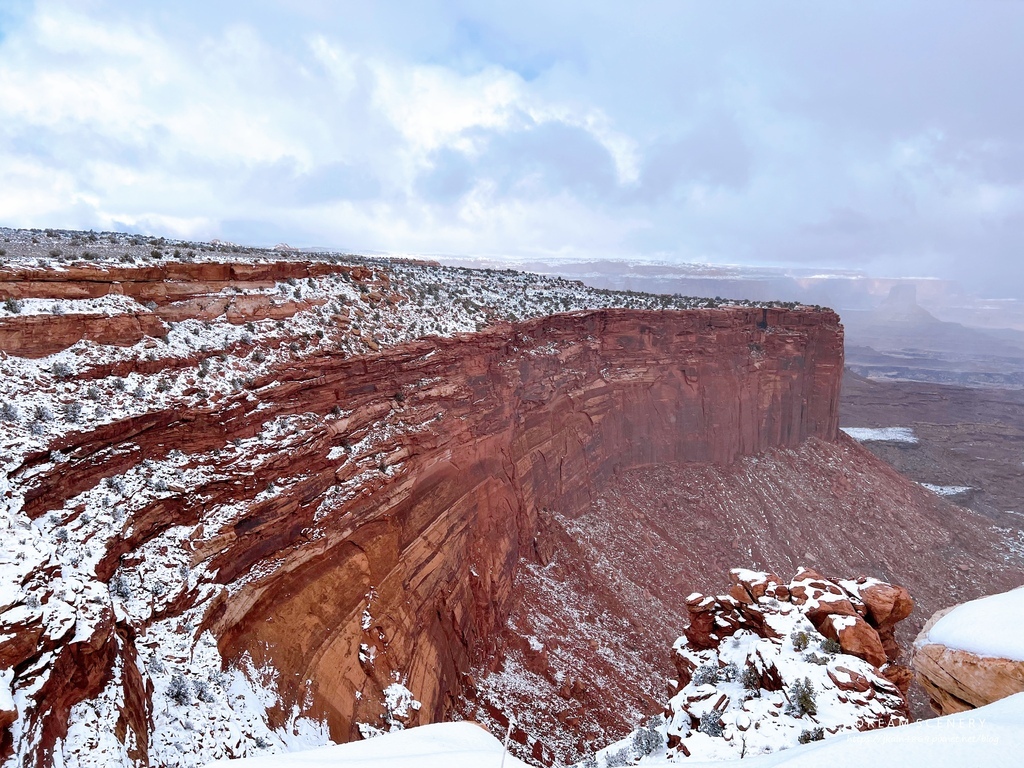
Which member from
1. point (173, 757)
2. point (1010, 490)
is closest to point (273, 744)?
point (173, 757)

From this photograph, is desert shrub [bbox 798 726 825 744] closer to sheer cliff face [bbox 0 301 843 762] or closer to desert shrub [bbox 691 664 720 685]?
desert shrub [bbox 691 664 720 685]

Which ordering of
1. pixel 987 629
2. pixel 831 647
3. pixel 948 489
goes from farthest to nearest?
pixel 948 489, pixel 831 647, pixel 987 629

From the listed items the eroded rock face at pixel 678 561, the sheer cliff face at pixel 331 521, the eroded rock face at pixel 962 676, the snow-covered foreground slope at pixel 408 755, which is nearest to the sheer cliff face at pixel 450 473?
the sheer cliff face at pixel 331 521

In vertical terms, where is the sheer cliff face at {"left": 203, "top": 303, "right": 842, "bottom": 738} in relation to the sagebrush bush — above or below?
below

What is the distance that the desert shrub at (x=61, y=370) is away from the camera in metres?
9.58

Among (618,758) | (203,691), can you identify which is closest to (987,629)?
(618,758)

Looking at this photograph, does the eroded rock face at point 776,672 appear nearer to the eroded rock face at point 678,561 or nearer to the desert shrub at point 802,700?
the desert shrub at point 802,700

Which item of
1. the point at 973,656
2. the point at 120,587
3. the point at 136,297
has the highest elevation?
the point at 136,297

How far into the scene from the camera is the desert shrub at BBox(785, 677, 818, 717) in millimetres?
7293

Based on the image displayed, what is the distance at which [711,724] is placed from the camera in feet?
25.3

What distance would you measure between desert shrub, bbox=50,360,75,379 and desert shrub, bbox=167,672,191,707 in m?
5.67

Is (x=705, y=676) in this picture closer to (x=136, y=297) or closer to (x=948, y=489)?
(x=136, y=297)

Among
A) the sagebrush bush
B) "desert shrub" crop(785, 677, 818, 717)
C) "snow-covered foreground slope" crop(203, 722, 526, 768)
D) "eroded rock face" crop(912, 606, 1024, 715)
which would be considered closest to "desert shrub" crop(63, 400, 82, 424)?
the sagebrush bush

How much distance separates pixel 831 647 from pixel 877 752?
581 centimetres
